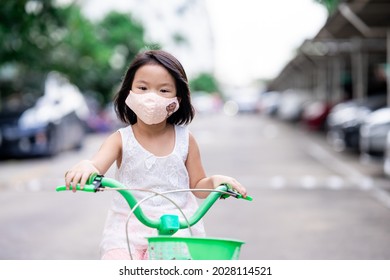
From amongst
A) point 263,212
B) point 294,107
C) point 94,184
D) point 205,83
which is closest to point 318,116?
point 294,107

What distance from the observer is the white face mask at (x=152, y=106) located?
2742 mm

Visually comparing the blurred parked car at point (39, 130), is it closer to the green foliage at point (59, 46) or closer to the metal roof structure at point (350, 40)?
the green foliage at point (59, 46)

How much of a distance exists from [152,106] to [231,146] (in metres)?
18.9

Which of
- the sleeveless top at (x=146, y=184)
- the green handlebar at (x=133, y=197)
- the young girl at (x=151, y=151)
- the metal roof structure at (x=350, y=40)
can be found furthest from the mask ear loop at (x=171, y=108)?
the metal roof structure at (x=350, y=40)

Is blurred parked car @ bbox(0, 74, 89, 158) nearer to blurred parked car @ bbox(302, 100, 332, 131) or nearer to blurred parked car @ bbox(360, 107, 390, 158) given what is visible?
blurred parked car @ bbox(360, 107, 390, 158)

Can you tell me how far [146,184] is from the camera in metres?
2.88

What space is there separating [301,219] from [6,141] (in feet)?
30.3

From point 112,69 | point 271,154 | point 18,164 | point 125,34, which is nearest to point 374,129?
point 271,154

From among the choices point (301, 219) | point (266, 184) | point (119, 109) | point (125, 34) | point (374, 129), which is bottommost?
point (119, 109)

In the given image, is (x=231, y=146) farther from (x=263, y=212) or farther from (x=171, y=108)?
(x=171, y=108)

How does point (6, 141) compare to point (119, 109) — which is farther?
point (6, 141)

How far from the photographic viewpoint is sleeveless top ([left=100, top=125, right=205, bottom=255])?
9.28ft

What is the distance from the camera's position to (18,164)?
16625 millimetres

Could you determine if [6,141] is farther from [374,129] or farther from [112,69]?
[112,69]
